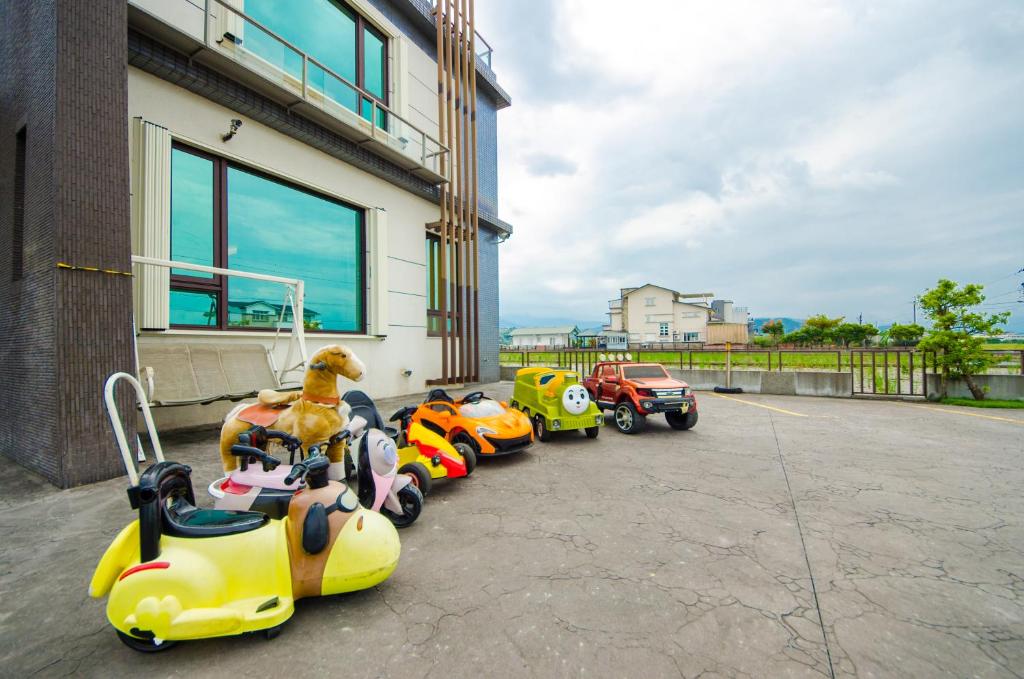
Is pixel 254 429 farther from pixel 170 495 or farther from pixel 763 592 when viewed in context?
pixel 763 592

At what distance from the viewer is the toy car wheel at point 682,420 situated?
24.3 feet

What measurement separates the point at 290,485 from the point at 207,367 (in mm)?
4361

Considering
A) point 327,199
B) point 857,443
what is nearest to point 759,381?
point 857,443

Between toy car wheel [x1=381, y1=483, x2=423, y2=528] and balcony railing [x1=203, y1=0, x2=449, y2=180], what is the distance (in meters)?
7.40

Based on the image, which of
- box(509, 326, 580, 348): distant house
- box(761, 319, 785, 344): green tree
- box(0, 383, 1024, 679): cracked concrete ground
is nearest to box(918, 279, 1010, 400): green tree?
box(0, 383, 1024, 679): cracked concrete ground

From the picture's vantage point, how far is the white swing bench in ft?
18.1

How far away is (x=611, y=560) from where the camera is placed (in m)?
2.98

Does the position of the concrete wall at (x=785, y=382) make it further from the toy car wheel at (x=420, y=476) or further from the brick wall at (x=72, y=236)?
the brick wall at (x=72, y=236)

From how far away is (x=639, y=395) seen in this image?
7227 millimetres

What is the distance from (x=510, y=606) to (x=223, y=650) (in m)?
1.43

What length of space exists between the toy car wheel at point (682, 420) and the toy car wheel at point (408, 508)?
537 centimetres

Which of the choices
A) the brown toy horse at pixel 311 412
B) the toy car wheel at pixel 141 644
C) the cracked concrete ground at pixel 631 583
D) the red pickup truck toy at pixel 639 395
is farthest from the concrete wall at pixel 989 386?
the toy car wheel at pixel 141 644

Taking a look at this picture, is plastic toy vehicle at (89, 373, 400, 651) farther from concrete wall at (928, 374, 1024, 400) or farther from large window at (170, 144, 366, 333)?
concrete wall at (928, 374, 1024, 400)

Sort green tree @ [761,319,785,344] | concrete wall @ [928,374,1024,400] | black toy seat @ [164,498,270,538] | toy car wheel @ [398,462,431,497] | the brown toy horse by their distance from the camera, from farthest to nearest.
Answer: green tree @ [761,319,785,344], concrete wall @ [928,374,1024,400], toy car wheel @ [398,462,431,497], the brown toy horse, black toy seat @ [164,498,270,538]
